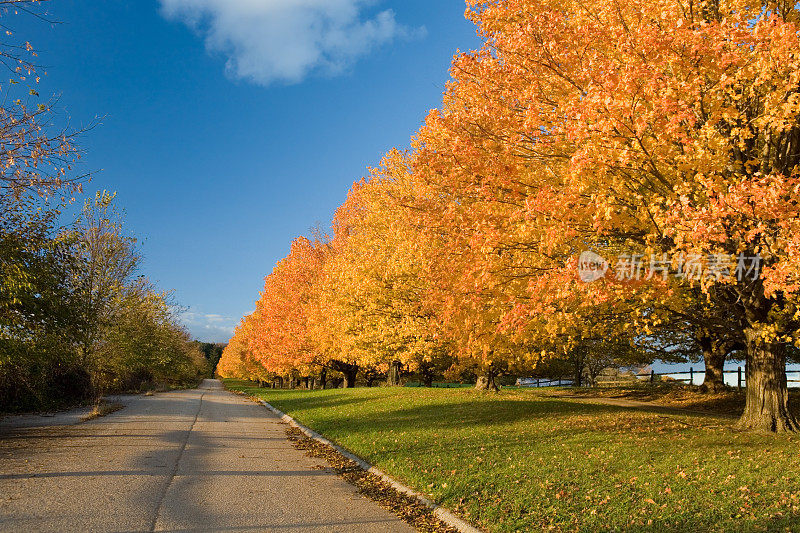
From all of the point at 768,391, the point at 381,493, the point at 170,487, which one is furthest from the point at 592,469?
the point at 170,487

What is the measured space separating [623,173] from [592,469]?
4.78 meters

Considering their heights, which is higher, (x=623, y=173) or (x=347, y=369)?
(x=623, y=173)

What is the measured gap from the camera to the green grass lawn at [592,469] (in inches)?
229

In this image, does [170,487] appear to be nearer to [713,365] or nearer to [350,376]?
[713,365]

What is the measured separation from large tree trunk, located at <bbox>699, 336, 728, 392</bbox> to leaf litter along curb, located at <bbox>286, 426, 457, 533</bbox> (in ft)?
63.6

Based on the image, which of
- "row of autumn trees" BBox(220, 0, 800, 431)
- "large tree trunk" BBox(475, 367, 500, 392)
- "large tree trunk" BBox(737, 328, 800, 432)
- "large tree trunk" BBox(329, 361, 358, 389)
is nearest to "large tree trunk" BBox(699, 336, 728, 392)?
"large tree trunk" BBox(475, 367, 500, 392)

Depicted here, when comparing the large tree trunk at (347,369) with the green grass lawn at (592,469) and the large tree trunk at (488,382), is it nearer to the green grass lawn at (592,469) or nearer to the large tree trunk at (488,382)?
the large tree trunk at (488,382)

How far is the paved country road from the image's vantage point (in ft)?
19.5

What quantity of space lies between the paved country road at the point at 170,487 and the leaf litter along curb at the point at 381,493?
176mm

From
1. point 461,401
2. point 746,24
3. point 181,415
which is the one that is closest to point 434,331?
point 461,401

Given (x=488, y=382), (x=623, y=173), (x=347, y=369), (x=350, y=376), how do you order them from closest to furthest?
(x=623, y=173) < (x=488, y=382) < (x=347, y=369) < (x=350, y=376)

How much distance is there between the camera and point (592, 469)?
795 centimetres

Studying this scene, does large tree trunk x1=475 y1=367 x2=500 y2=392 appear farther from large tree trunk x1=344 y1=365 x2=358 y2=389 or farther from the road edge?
large tree trunk x1=344 y1=365 x2=358 y2=389

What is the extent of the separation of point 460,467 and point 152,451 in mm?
6564
